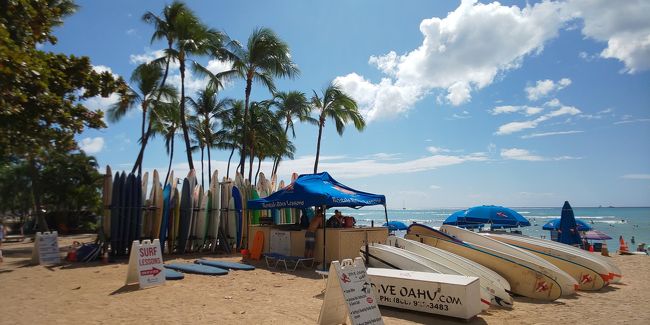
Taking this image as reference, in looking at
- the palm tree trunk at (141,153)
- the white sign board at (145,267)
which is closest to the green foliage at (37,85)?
the white sign board at (145,267)

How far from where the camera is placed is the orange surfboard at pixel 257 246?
12.1m

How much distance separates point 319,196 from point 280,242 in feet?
8.16

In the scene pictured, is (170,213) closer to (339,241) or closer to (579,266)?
(339,241)

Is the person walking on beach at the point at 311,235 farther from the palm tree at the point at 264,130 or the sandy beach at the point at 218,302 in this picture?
the palm tree at the point at 264,130

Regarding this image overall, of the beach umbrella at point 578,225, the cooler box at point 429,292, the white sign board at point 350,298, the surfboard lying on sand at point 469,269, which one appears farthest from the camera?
the beach umbrella at point 578,225

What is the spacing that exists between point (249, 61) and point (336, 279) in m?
16.7

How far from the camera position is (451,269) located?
768 cm

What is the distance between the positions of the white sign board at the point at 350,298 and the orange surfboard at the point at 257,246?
6.83 m

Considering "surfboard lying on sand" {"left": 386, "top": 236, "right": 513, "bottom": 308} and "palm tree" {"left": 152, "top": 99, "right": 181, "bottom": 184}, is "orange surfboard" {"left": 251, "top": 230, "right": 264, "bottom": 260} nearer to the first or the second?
"surfboard lying on sand" {"left": 386, "top": 236, "right": 513, "bottom": 308}

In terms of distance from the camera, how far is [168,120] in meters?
27.2

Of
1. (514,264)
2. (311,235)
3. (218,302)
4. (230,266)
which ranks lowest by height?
(218,302)

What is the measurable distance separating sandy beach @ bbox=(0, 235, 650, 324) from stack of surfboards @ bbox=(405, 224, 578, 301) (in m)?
0.29

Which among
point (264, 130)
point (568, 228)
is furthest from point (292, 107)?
point (568, 228)

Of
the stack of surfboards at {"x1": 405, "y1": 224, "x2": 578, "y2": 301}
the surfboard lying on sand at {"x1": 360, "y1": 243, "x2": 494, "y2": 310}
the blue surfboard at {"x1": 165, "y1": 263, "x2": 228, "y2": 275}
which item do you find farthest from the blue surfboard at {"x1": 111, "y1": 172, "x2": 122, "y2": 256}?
the stack of surfboards at {"x1": 405, "y1": 224, "x2": 578, "y2": 301}
